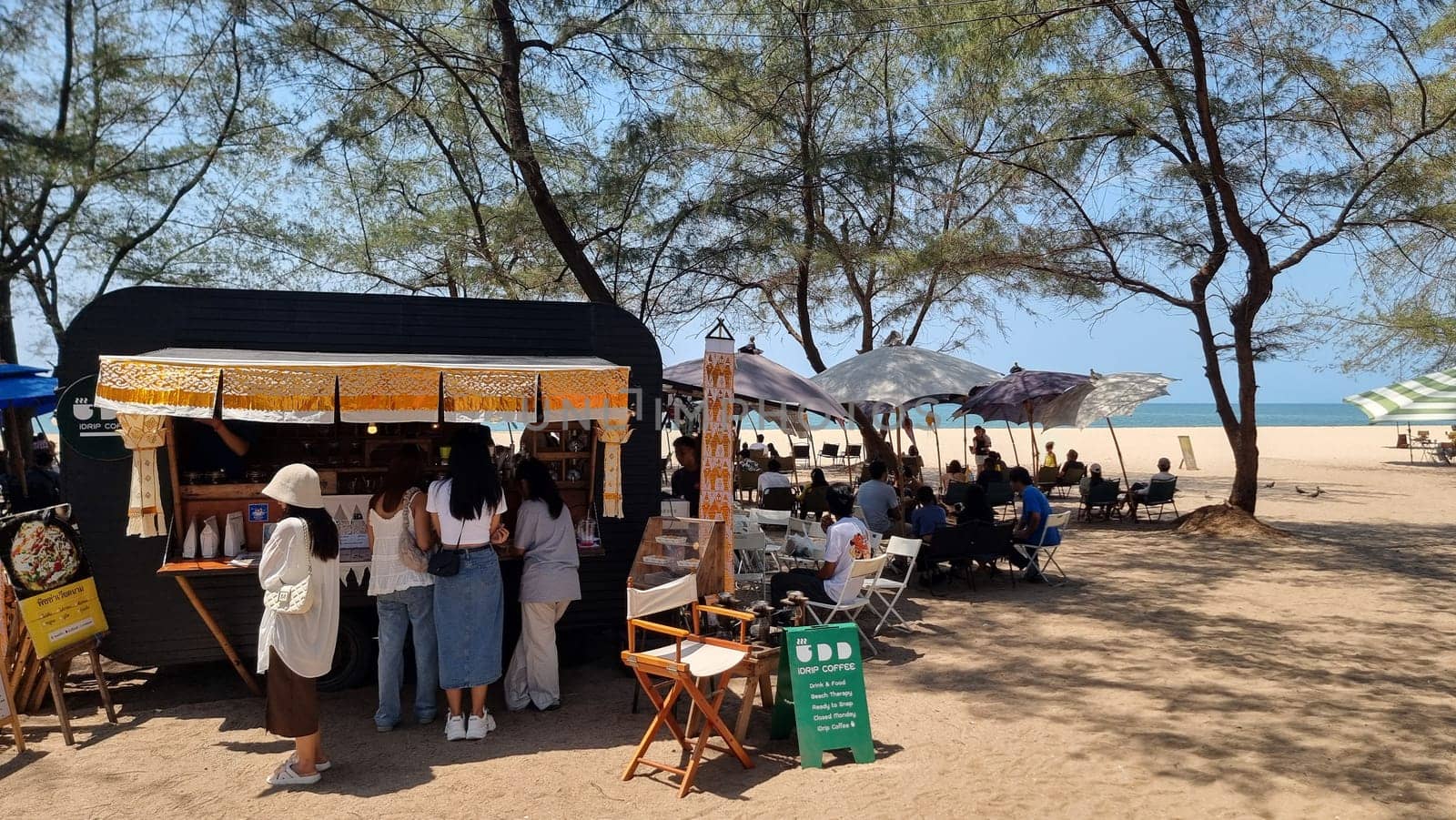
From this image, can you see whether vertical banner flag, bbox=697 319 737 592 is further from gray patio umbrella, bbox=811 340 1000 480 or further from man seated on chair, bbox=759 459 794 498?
man seated on chair, bbox=759 459 794 498

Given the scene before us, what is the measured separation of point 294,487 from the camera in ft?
13.3

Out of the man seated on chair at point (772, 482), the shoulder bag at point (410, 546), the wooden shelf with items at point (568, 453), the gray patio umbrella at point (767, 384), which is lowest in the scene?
the shoulder bag at point (410, 546)

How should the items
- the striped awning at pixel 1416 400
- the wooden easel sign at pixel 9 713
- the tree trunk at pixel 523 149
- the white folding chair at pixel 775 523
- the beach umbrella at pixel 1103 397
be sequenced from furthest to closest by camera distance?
the beach umbrella at pixel 1103 397, the striped awning at pixel 1416 400, the tree trunk at pixel 523 149, the white folding chair at pixel 775 523, the wooden easel sign at pixel 9 713

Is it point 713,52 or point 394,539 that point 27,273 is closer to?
point 713,52

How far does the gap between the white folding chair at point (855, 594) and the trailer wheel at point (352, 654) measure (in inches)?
107

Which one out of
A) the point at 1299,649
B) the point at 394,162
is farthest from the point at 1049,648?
the point at 394,162

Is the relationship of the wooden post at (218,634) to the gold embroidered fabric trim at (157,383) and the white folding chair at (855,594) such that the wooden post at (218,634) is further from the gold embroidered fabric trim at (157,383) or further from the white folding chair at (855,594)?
the white folding chair at (855,594)

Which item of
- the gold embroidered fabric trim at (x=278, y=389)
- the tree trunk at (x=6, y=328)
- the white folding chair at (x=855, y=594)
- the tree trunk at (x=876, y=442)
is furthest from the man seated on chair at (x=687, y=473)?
the tree trunk at (x=6, y=328)

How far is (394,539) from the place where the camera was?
4.85 m

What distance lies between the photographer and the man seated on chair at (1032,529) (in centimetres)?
855

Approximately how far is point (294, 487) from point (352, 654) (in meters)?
1.99

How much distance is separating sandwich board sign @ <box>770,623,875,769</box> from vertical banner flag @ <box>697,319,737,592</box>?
1.60 metres

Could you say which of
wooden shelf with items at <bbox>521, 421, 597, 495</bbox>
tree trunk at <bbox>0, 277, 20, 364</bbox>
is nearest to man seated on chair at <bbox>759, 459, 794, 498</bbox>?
wooden shelf with items at <bbox>521, 421, 597, 495</bbox>

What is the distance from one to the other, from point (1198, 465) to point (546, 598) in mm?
23092
